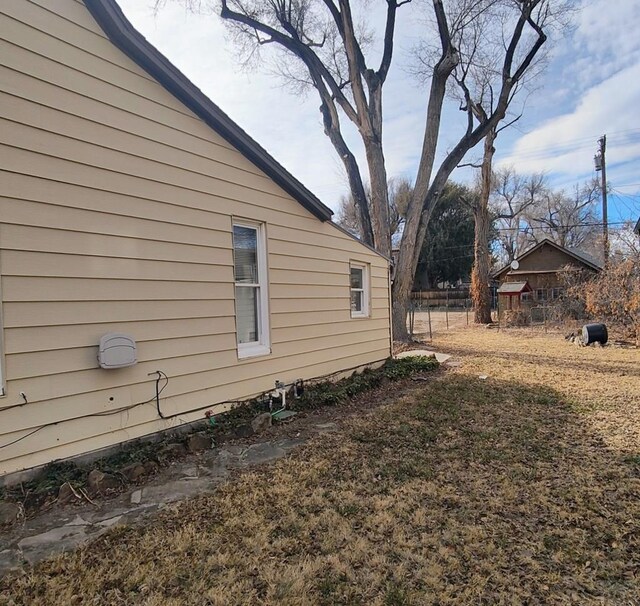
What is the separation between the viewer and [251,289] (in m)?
5.20

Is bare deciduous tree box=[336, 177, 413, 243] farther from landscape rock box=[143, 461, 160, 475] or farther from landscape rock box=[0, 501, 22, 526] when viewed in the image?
landscape rock box=[0, 501, 22, 526]

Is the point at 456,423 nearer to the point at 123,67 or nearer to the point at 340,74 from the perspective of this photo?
the point at 123,67

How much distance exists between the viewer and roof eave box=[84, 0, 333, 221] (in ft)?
11.7

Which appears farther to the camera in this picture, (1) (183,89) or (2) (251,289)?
(2) (251,289)

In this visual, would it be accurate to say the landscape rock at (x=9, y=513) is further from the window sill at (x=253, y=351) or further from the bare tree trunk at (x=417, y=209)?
the bare tree trunk at (x=417, y=209)

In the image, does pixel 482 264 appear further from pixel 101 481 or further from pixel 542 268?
pixel 101 481

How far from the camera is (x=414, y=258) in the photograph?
475 inches

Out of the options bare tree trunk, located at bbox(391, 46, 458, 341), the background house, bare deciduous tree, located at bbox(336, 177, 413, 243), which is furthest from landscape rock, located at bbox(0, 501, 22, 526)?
bare deciduous tree, located at bbox(336, 177, 413, 243)

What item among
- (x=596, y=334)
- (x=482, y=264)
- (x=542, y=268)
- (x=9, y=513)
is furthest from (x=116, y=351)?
(x=542, y=268)

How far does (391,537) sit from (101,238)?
10.8 ft

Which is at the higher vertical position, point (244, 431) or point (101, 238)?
point (101, 238)

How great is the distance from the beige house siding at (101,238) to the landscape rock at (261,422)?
39 cm

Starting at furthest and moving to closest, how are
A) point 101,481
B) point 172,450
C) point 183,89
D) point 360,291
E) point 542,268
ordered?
1. point 542,268
2. point 360,291
3. point 183,89
4. point 172,450
5. point 101,481

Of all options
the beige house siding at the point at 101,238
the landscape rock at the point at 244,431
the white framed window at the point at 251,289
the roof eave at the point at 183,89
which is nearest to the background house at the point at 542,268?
the roof eave at the point at 183,89
